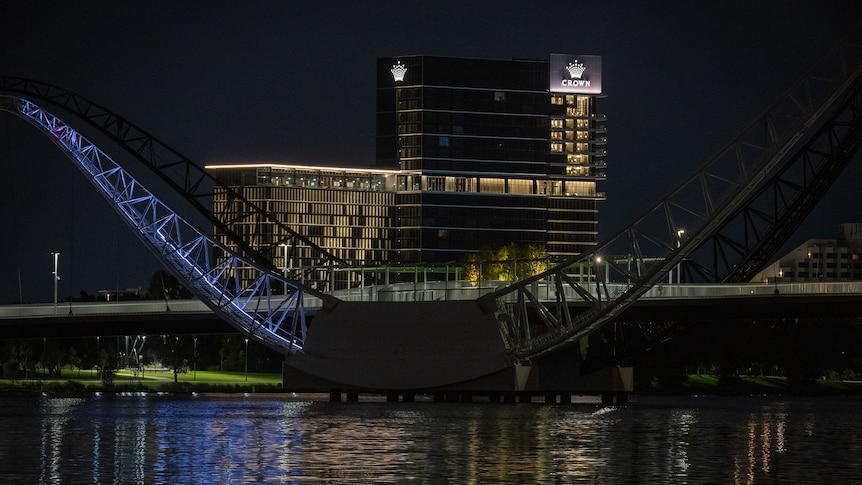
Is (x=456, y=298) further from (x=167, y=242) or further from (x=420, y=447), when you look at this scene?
(x=420, y=447)

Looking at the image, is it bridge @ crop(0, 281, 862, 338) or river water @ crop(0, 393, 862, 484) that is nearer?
river water @ crop(0, 393, 862, 484)

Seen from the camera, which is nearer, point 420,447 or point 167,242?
point 420,447

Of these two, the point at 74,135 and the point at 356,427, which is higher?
the point at 74,135

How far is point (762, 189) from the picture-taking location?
121688 mm

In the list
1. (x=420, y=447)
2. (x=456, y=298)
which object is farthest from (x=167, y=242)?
(x=420, y=447)

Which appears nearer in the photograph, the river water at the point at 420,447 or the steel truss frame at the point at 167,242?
the river water at the point at 420,447

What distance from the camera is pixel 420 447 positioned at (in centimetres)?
6619

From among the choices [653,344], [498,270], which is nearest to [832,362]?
[498,270]

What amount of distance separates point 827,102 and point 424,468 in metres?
58.4

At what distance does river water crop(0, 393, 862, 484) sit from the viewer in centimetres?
5203

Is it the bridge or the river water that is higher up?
the bridge

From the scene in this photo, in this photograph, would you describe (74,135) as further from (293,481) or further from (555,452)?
(293,481)

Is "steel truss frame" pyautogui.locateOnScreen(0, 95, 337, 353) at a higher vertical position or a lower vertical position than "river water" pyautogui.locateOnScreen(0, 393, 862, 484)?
higher

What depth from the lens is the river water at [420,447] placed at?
171ft
